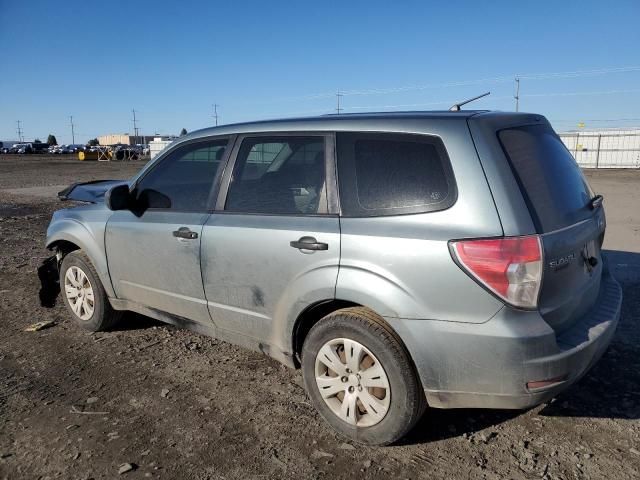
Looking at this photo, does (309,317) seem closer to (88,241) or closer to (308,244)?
(308,244)

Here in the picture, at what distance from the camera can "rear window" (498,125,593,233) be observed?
9.02 ft

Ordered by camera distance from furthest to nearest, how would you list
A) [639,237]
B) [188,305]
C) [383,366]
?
[639,237] → [188,305] → [383,366]

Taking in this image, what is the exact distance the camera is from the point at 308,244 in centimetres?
309

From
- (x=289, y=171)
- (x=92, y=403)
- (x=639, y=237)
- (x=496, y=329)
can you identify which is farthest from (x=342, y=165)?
(x=639, y=237)

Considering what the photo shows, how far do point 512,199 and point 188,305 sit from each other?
7.86ft

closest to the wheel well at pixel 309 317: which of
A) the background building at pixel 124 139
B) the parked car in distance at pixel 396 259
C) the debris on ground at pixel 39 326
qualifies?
the parked car in distance at pixel 396 259

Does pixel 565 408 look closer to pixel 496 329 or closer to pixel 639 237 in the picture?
pixel 496 329

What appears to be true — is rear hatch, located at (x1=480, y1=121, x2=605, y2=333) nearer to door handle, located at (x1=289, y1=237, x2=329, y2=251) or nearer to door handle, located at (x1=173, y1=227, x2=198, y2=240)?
door handle, located at (x1=289, y1=237, x2=329, y2=251)

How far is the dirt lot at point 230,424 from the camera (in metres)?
2.88

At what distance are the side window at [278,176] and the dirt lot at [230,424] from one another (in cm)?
133

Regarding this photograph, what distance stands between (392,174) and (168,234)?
1.81 metres

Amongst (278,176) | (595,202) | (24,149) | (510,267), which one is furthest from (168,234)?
(24,149)

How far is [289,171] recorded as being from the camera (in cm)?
344

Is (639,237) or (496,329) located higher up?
(496,329)
